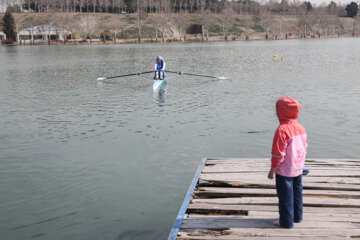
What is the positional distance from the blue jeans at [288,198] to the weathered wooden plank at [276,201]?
938 mm

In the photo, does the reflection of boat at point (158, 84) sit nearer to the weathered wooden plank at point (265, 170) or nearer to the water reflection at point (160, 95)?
the water reflection at point (160, 95)

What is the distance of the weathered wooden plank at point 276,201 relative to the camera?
262 inches

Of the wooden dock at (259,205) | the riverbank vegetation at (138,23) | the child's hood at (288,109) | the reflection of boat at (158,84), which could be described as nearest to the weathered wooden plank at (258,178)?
the wooden dock at (259,205)

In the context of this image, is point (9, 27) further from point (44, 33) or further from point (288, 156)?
point (288, 156)

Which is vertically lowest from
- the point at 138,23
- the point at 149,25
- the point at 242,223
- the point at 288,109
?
the point at 242,223

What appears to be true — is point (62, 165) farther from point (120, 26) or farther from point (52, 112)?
point (120, 26)

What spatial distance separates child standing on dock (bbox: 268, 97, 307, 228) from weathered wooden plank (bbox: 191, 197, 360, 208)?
1.00 metres

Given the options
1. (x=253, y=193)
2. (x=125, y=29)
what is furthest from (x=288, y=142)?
(x=125, y=29)

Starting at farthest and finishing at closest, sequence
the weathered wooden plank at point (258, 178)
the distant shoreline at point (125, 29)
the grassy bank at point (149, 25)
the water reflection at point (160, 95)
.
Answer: the grassy bank at point (149, 25) → the distant shoreline at point (125, 29) → the water reflection at point (160, 95) → the weathered wooden plank at point (258, 178)

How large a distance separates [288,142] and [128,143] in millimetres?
9590

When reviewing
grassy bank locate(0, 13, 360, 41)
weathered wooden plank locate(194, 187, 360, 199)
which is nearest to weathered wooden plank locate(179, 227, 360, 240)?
weathered wooden plank locate(194, 187, 360, 199)

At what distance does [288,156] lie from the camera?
18.2 ft

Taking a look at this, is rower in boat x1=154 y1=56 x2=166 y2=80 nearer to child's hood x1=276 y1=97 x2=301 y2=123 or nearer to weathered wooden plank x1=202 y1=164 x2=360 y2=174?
weathered wooden plank x1=202 y1=164 x2=360 y2=174

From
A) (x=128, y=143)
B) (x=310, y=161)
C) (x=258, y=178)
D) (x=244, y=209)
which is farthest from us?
(x=128, y=143)
